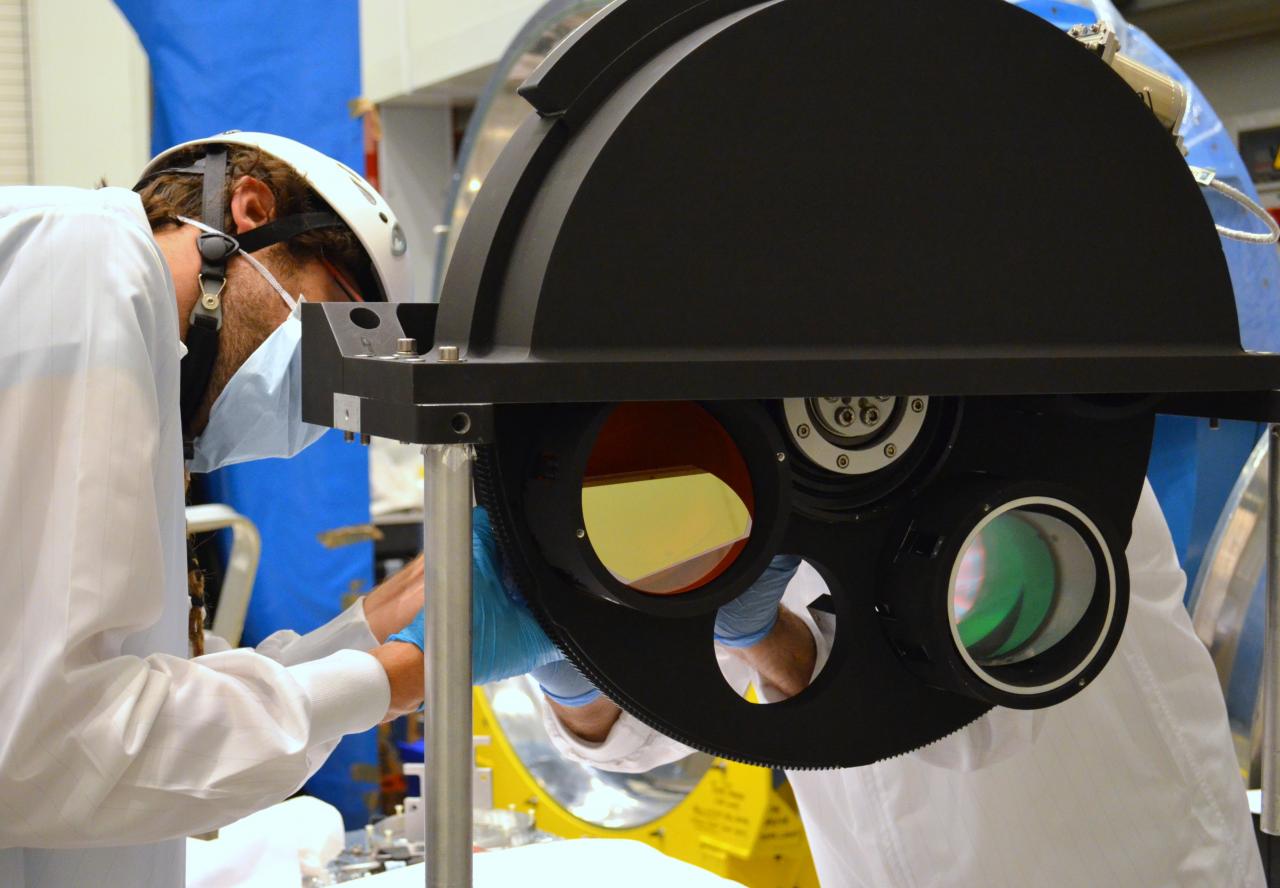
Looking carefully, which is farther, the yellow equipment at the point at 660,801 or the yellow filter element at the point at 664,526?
the yellow equipment at the point at 660,801

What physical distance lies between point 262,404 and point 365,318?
604 mm

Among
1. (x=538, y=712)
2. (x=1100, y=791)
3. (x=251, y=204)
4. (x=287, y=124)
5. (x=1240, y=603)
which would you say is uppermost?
(x=287, y=124)

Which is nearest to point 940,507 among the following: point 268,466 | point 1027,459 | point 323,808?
point 1027,459

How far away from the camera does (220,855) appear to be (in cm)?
156

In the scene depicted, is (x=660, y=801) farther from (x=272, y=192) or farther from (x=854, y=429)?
(x=854, y=429)

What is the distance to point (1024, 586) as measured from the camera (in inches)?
31.2

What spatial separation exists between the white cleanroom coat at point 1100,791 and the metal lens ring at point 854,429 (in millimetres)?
374

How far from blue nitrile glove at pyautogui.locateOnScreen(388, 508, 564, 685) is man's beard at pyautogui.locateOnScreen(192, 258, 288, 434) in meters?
0.42

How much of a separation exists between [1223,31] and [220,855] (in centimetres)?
206

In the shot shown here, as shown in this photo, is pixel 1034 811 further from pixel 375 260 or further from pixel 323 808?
pixel 323 808

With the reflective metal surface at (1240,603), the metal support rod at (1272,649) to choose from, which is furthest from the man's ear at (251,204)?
the reflective metal surface at (1240,603)

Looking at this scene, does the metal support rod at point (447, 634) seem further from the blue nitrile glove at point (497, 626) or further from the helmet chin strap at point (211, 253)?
the helmet chin strap at point (211, 253)

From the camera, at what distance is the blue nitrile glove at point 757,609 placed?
85cm

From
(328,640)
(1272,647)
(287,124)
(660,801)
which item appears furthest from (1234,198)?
(287,124)
